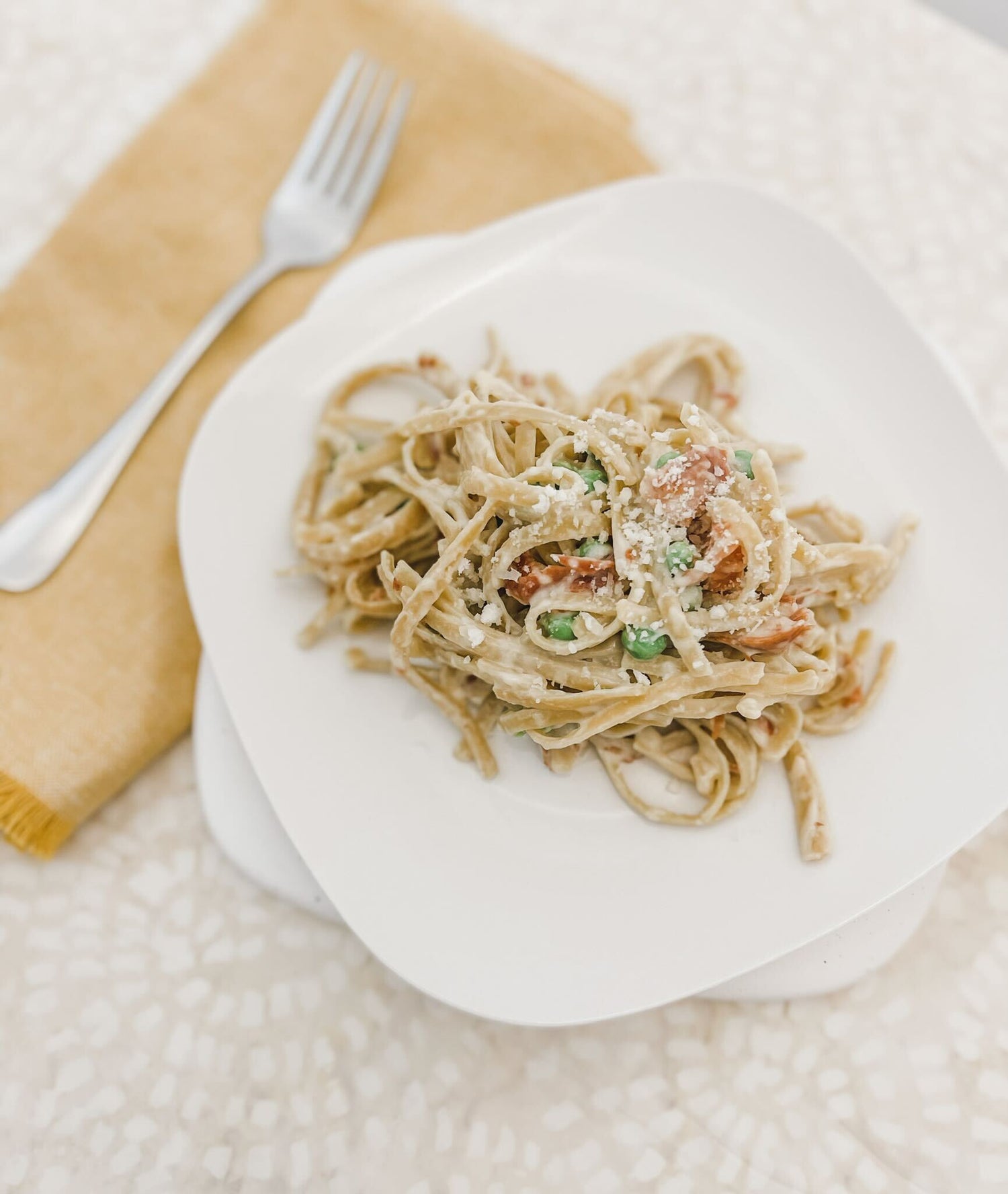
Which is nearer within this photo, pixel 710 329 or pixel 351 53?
pixel 710 329

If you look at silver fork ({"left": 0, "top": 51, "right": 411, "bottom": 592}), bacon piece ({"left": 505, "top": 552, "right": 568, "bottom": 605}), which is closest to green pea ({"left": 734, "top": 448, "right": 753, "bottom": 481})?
bacon piece ({"left": 505, "top": 552, "right": 568, "bottom": 605})

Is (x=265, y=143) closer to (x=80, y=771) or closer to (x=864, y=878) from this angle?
(x=80, y=771)

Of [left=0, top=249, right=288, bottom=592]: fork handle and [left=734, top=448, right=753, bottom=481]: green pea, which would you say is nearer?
[left=734, top=448, right=753, bottom=481]: green pea

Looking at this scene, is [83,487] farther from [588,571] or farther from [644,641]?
[644,641]

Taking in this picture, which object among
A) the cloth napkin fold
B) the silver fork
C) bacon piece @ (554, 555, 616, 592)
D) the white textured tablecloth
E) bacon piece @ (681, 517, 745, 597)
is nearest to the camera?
bacon piece @ (681, 517, 745, 597)

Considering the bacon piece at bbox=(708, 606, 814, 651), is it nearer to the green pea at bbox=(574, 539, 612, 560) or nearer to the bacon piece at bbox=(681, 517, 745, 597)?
the bacon piece at bbox=(681, 517, 745, 597)

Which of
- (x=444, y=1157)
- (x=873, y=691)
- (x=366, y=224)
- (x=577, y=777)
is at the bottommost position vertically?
(x=444, y=1157)

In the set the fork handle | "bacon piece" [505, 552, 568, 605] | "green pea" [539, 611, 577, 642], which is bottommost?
the fork handle

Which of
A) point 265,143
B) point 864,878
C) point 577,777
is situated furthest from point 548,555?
point 265,143

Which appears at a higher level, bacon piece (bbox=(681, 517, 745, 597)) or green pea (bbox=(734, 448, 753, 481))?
green pea (bbox=(734, 448, 753, 481))
